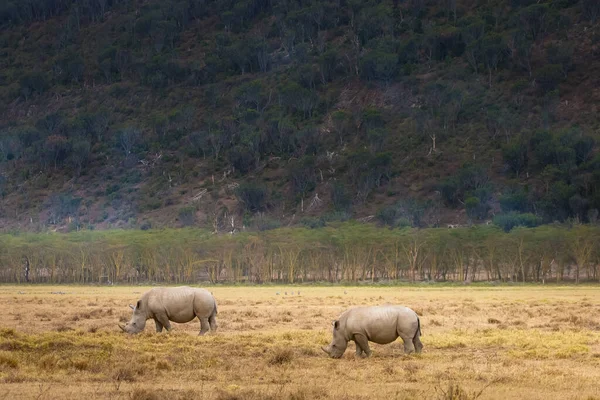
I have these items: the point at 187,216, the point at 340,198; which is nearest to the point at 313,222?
the point at 340,198

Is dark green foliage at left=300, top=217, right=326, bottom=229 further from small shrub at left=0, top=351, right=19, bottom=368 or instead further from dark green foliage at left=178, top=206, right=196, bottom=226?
small shrub at left=0, top=351, right=19, bottom=368

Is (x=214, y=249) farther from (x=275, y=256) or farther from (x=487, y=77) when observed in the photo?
(x=487, y=77)

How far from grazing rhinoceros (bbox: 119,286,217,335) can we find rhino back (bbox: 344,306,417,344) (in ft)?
24.9

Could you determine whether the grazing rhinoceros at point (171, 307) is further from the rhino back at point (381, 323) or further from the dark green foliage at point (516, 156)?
the dark green foliage at point (516, 156)

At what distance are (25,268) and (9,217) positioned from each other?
177 ft

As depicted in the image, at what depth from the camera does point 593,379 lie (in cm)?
2239

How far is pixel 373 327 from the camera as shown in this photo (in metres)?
26.3

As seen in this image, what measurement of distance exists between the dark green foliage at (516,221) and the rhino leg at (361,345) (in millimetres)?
104793

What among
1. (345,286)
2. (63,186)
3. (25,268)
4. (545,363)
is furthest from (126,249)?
(545,363)

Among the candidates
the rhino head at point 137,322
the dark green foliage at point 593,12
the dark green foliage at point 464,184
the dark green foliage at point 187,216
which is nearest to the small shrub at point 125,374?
the rhino head at point 137,322

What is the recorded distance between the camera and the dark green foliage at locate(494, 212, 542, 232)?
12962 cm

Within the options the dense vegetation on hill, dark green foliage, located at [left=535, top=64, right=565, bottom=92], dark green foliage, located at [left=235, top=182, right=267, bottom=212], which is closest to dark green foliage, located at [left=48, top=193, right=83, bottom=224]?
the dense vegetation on hill

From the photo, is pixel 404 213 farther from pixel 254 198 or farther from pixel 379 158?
pixel 254 198

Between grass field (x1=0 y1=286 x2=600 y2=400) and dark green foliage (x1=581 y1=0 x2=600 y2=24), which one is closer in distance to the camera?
grass field (x1=0 y1=286 x2=600 y2=400)
